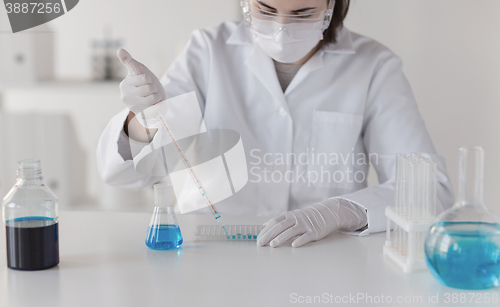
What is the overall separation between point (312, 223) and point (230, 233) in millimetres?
197

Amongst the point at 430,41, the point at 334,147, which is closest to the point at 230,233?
the point at 334,147

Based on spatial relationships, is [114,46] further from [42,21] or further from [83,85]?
[42,21]

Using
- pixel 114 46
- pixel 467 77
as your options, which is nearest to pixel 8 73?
pixel 114 46

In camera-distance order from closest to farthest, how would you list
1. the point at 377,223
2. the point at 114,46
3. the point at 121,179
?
the point at 377,223, the point at 121,179, the point at 114,46

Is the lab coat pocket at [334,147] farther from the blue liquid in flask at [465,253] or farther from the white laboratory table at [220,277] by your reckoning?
the blue liquid in flask at [465,253]

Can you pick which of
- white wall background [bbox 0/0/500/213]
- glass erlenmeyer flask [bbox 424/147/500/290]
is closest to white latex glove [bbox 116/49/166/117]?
glass erlenmeyer flask [bbox 424/147/500/290]

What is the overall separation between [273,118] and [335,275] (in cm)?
78

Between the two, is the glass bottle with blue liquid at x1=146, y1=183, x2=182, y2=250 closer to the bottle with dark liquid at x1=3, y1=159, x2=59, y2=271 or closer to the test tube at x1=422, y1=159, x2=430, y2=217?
the bottle with dark liquid at x1=3, y1=159, x2=59, y2=271

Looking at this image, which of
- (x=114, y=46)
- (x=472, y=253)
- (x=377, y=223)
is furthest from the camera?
(x=114, y=46)

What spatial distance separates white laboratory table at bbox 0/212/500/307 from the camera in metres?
0.79

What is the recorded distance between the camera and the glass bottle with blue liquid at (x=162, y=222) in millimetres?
1010

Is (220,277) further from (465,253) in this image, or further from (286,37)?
(286,37)

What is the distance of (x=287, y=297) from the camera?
793 millimetres

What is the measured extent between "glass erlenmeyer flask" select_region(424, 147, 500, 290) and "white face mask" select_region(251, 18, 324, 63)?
0.77 metres
